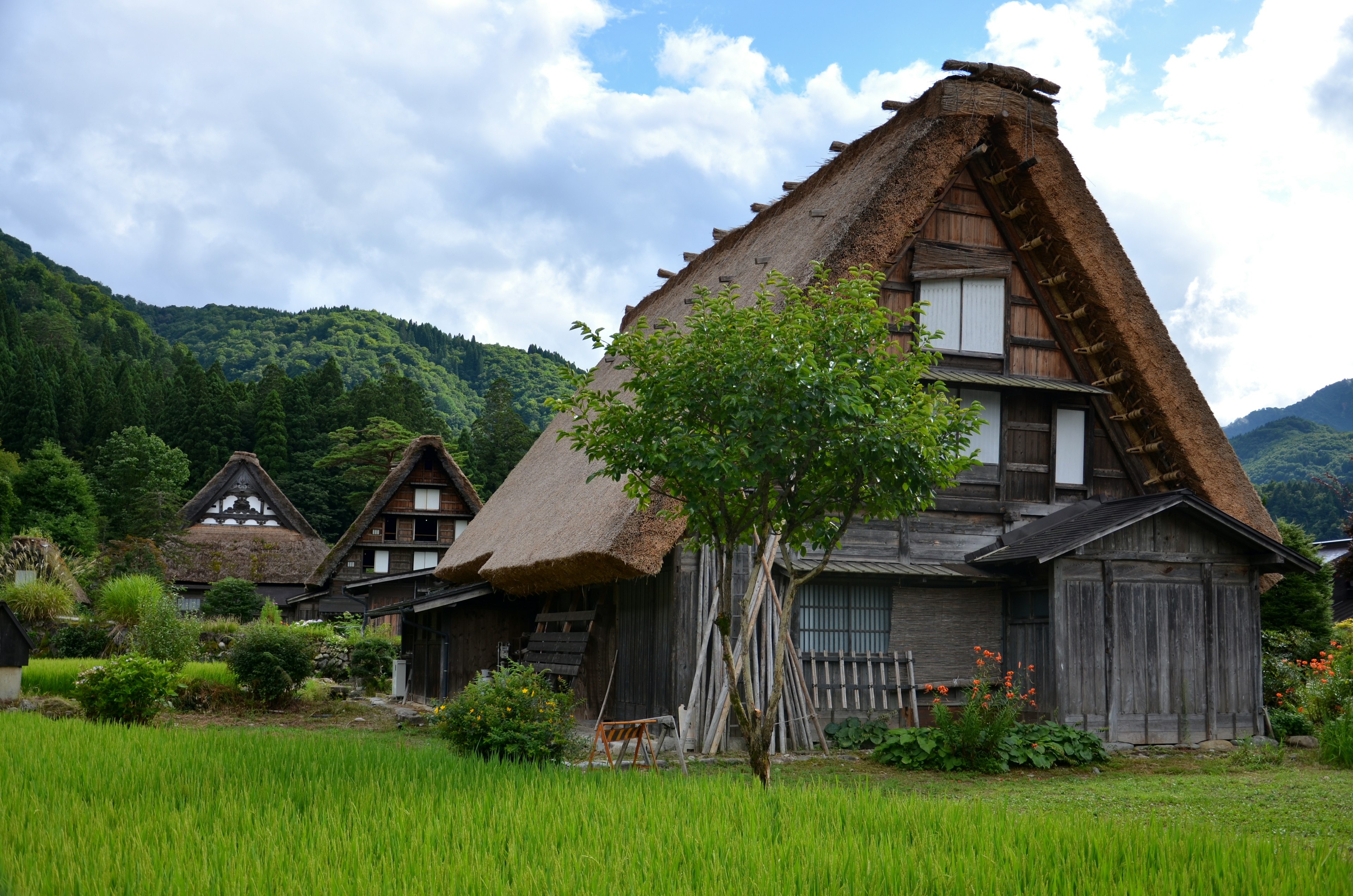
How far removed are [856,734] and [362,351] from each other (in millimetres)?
63221

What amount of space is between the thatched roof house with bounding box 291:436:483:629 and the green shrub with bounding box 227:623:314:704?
1367 cm

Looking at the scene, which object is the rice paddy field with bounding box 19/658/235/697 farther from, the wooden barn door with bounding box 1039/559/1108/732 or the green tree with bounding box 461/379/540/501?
A: the green tree with bounding box 461/379/540/501

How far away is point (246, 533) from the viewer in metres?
36.4

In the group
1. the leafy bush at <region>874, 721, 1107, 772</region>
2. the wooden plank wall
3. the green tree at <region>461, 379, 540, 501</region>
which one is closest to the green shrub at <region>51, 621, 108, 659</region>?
the leafy bush at <region>874, 721, 1107, 772</region>

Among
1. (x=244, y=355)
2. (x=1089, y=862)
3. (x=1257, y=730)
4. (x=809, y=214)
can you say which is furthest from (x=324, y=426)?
(x=1089, y=862)

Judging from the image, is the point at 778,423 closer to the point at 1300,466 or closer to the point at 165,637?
the point at 165,637

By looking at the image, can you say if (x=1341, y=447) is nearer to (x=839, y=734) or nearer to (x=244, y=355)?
(x=839, y=734)

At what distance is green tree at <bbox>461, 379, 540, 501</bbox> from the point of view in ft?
153

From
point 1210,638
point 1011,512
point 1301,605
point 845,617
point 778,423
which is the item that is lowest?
point 1210,638

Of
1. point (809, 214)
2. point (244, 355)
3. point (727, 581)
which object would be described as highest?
point (244, 355)

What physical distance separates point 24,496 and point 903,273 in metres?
37.6

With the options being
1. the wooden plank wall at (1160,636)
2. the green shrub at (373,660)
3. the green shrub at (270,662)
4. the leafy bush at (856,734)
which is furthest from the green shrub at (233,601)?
the wooden plank wall at (1160,636)

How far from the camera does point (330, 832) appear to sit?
5.10 metres

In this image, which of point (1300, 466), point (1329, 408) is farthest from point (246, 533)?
point (1329, 408)
